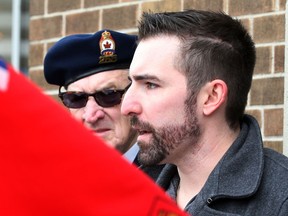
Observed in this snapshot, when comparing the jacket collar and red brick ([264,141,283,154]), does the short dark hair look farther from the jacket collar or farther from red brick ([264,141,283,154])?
red brick ([264,141,283,154])

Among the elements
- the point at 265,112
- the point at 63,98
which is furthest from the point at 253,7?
the point at 63,98

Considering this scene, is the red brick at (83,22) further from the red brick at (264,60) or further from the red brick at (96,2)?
the red brick at (264,60)

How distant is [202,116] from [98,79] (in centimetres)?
93

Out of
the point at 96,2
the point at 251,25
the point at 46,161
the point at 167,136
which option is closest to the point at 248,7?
the point at 251,25

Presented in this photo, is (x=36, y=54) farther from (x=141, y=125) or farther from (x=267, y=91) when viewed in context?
(x=141, y=125)

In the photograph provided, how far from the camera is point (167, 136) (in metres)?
2.81

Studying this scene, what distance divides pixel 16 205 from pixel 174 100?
1605mm

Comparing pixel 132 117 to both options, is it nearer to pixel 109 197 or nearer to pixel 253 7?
pixel 253 7

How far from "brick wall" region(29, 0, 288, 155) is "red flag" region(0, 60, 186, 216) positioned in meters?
2.32

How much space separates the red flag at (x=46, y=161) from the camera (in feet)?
4.07

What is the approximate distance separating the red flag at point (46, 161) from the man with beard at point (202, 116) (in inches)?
56.8

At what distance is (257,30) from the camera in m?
3.80

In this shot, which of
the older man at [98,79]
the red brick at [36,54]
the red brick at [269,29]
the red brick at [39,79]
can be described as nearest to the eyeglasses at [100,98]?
the older man at [98,79]

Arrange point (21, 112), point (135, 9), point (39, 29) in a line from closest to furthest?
point (21, 112)
point (135, 9)
point (39, 29)
